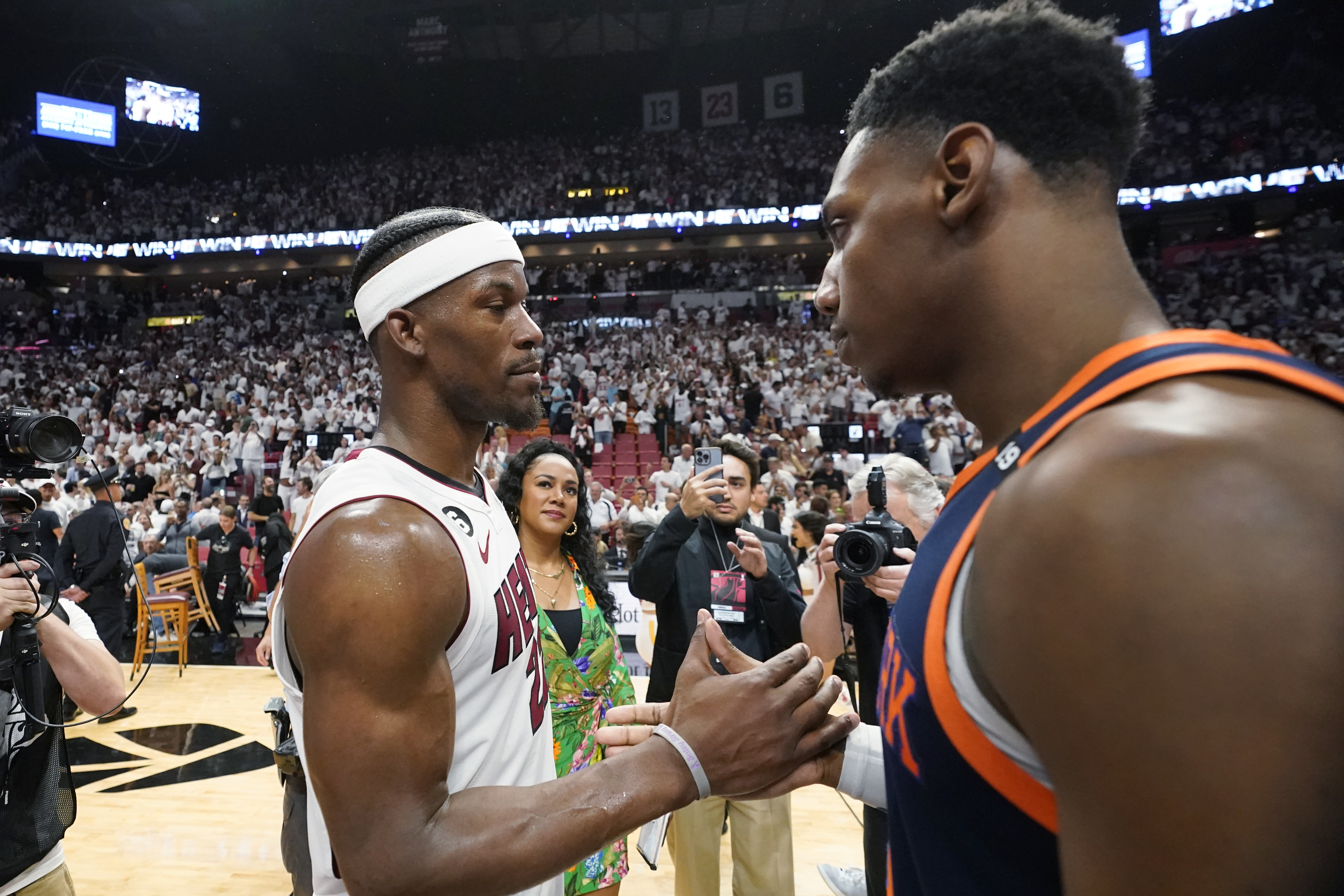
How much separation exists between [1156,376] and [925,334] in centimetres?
30

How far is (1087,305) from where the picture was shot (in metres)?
0.87

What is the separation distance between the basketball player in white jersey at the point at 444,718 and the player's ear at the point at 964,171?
73 cm

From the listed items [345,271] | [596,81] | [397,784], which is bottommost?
[397,784]

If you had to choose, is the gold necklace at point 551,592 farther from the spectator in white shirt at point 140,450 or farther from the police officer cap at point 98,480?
the spectator in white shirt at point 140,450

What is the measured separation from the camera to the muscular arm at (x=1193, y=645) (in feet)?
1.78

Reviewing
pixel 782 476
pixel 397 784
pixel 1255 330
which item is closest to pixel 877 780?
pixel 397 784

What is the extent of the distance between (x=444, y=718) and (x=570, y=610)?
202 cm

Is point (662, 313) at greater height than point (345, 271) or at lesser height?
lesser

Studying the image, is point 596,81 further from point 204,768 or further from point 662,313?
point 204,768

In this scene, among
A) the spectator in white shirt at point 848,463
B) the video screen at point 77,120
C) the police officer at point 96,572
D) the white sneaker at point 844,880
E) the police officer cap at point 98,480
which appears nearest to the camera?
the white sneaker at point 844,880

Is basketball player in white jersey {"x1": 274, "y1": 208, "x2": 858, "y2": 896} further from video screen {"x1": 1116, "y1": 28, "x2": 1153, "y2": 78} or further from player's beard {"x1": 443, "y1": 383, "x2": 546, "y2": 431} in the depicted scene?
video screen {"x1": 1116, "y1": 28, "x2": 1153, "y2": 78}

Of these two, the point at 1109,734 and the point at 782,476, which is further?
the point at 782,476

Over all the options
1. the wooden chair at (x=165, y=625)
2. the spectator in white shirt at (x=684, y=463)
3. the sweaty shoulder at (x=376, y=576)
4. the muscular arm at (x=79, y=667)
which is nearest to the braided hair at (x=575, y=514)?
the muscular arm at (x=79, y=667)

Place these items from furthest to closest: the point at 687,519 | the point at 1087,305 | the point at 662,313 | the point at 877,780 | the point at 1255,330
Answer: the point at 662,313, the point at 1255,330, the point at 687,519, the point at 877,780, the point at 1087,305
